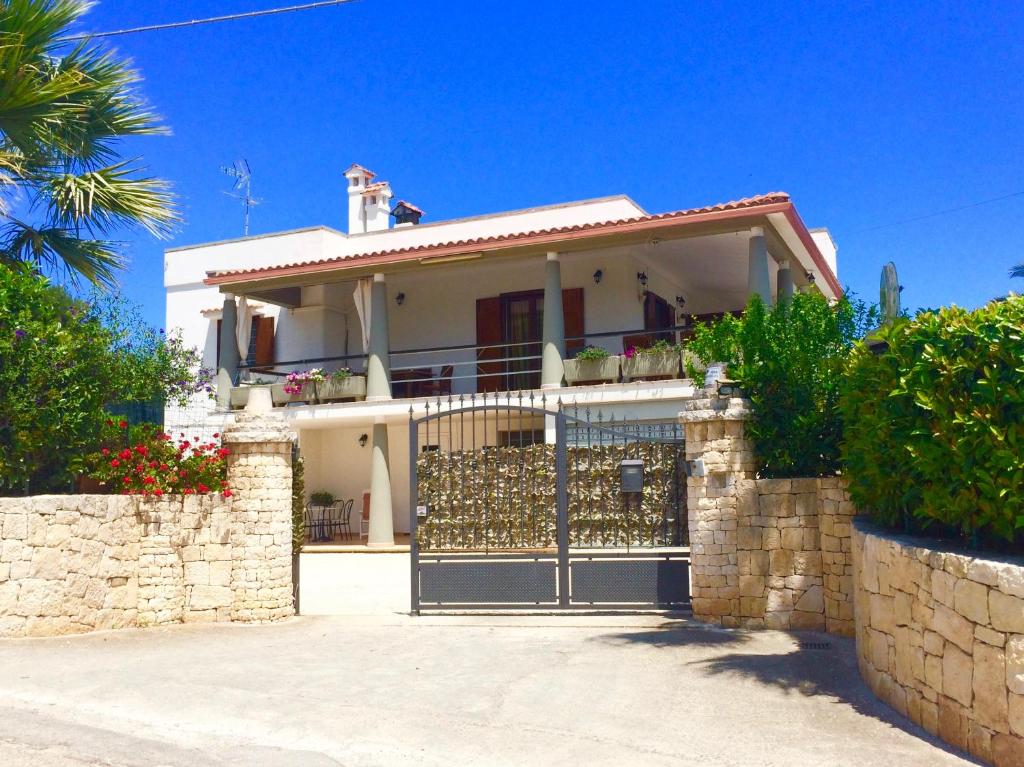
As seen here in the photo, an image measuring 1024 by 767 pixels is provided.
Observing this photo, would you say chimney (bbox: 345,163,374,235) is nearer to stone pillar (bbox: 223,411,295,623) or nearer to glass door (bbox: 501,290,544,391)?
glass door (bbox: 501,290,544,391)

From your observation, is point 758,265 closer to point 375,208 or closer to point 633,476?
point 633,476

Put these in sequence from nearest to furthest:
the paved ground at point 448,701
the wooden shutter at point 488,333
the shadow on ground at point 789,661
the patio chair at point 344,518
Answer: the paved ground at point 448,701, the shadow on ground at point 789,661, the wooden shutter at point 488,333, the patio chair at point 344,518

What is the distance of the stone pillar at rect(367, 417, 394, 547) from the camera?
17.0m

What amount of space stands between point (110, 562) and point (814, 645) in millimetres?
6163

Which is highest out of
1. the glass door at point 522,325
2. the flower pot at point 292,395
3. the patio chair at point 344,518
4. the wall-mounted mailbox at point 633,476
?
the glass door at point 522,325

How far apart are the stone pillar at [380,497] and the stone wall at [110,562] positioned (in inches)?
323

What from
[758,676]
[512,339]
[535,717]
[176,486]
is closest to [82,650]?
[176,486]

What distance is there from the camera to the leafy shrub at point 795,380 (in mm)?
8080

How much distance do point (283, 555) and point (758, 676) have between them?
4816 millimetres

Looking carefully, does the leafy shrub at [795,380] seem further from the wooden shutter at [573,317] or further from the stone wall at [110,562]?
the wooden shutter at [573,317]

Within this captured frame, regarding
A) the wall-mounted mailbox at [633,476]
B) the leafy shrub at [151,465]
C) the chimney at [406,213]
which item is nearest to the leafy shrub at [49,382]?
the leafy shrub at [151,465]

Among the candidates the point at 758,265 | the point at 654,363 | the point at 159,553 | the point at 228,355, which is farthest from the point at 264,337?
the point at 159,553

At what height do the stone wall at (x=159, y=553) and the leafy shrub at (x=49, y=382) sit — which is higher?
the leafy shrub at (x=49, y=382)

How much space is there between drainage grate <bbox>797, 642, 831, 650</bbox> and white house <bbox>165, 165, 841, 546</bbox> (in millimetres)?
7784
